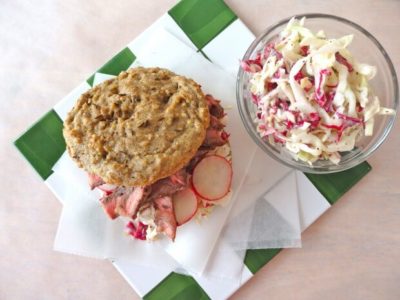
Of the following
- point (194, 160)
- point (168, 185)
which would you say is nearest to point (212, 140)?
point (194, 160)

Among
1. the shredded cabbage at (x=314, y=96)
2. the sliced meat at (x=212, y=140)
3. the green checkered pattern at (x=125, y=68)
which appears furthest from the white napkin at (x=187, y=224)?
the shredded cabbage at (x=314, y=96)

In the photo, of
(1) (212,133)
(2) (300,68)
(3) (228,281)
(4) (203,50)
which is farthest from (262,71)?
(3) (228,281)

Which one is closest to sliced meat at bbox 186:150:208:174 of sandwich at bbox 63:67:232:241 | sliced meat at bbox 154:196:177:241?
sandwich at bbox 63:67:232:241

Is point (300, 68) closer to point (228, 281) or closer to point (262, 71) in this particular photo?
point (262, 71)

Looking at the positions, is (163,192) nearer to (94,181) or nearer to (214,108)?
(94,181)

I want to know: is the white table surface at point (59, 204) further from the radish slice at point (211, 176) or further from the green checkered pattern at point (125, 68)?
the radish slice at point (211, 176)
